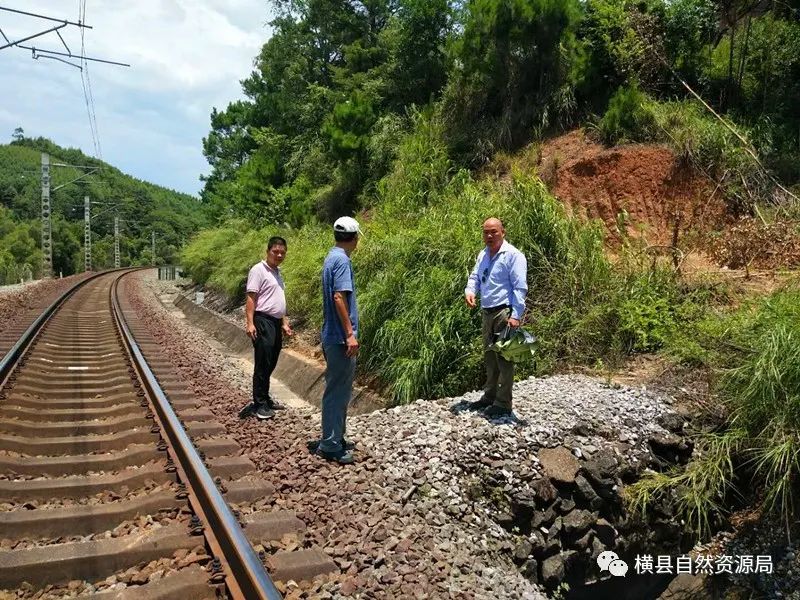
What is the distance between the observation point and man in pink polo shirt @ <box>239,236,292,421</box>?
21.5 feet

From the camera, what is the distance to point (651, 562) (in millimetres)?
5129

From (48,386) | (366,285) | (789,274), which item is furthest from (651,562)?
(48,386)

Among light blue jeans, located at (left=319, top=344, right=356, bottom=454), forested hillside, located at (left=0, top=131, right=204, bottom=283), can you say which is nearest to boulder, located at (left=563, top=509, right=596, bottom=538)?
light blue jeans, located at (left=319, top=344, right=356, bottom=454)

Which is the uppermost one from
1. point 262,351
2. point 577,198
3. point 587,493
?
point 577,198

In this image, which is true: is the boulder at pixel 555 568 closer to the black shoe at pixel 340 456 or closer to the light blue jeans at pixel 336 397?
the black shoe at pixel 340 456

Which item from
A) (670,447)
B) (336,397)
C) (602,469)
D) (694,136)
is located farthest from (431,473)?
(694,136)

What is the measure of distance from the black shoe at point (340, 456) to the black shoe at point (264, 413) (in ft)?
4.73

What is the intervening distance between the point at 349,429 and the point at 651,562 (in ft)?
9.17

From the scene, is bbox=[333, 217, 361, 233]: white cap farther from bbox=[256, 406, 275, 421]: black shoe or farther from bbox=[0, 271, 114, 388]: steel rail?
bbox=[0, 271, 114, 388]: steel rail

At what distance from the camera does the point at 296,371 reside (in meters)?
9.96

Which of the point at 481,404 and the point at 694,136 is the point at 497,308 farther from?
the point at 694,136

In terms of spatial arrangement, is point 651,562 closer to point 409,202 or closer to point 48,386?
point 48,386

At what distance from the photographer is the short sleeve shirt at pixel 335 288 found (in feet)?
16.8

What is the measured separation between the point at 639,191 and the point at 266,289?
25.9 ft
